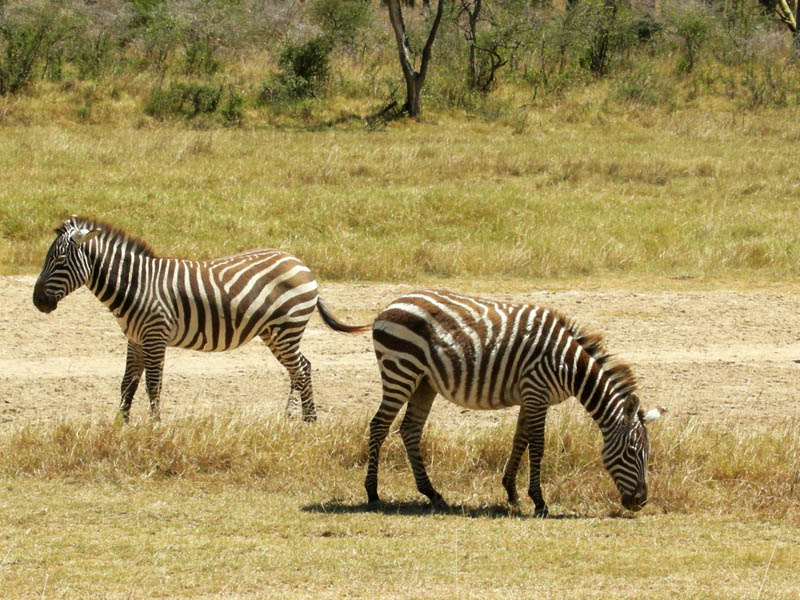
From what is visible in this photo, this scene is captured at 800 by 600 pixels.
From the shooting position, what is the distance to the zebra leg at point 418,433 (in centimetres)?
745

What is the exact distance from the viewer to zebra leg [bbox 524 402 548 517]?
7.20 meters

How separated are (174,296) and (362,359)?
2827 mm

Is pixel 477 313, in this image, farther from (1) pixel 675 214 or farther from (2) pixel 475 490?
(1) pixel 675 214

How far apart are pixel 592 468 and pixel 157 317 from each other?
370 cm

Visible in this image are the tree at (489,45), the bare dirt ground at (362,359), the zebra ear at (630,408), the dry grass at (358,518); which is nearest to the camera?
the dry grass at (358,518)

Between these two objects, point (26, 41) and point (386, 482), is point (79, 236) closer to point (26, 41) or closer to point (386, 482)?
point (386, 482)

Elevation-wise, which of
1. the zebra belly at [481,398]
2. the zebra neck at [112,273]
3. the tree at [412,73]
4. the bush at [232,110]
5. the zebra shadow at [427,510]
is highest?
the tree at [412,73]

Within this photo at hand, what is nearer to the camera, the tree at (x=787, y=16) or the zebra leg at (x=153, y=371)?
the zebra leg at (x=153, y=371)

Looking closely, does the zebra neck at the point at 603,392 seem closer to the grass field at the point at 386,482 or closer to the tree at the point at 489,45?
the grass field at the point at 386,482

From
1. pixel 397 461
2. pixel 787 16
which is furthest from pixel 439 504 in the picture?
pixel 787 16

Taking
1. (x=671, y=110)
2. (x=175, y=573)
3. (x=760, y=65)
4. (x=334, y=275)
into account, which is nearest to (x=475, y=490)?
(x=175, y=573)

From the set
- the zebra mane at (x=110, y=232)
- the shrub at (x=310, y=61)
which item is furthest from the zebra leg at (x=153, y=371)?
the shrub at (x=310, y=61)

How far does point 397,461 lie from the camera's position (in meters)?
8.23

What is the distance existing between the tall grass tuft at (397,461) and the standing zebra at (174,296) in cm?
84
